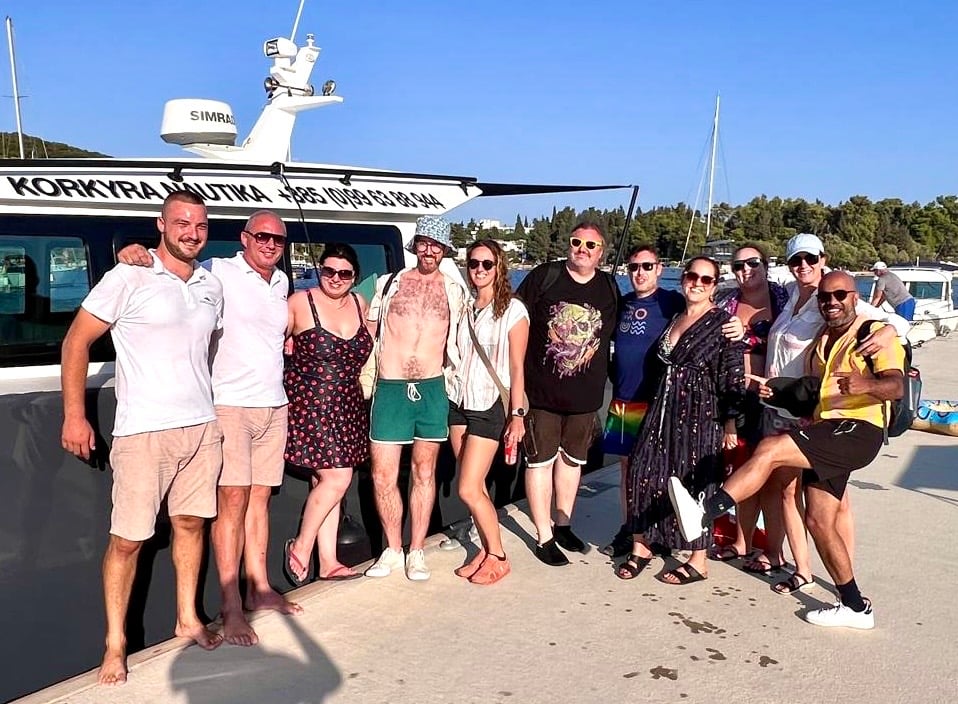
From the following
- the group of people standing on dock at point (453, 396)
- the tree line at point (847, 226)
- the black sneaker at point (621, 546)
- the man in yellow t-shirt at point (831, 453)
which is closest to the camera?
the group of people standing on dock at point (453, 396)

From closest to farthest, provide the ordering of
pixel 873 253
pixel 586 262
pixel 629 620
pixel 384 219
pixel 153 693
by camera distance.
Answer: pixel 153 693 < pixel 629 620 < pixel 586 262 < pixel 384 219 < pixel 873 253

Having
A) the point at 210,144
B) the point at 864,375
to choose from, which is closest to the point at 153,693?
the point at 864,375

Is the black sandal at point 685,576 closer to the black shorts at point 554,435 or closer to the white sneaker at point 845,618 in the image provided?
the white sneaker at point 845,618

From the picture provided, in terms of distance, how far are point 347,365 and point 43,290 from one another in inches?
58.1

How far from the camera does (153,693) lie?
115 inches

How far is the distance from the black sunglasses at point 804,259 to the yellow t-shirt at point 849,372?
460 mm

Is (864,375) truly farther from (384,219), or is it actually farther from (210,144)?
(210,144)

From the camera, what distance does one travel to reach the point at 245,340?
3.45m

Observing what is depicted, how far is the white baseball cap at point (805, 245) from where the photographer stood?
3977mm

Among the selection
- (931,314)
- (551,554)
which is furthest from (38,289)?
(931,314)

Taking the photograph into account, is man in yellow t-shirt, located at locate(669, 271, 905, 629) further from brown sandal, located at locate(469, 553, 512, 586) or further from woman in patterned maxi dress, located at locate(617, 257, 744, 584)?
brown sandal, located at locate(469, 553, 512, 586)

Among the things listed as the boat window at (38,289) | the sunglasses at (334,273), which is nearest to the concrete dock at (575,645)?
the boat window at (38,289)

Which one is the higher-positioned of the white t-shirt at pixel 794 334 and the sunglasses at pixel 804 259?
the sunglasses at pixel 804 259

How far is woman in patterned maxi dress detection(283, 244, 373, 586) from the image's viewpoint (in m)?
3.77
